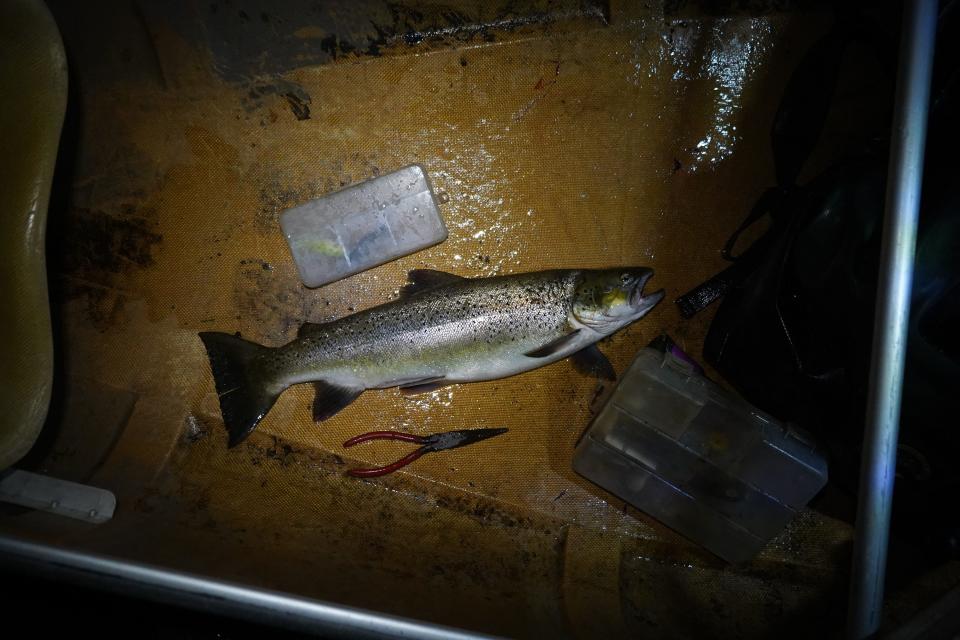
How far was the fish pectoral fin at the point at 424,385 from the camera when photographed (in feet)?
8.61

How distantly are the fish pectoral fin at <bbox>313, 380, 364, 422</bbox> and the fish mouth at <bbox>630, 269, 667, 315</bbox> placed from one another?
4.88ft

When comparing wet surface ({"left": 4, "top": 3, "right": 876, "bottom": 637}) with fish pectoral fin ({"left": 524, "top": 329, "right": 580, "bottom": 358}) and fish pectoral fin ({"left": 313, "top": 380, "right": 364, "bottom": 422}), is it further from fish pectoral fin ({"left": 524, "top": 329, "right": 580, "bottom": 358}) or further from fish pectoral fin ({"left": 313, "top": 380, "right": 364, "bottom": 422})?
fish pectoral fin ({"left": 524, "top": 329, "right": 580, "bottom": 358})

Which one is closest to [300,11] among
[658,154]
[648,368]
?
[658,154]

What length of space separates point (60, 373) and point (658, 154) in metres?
3.55

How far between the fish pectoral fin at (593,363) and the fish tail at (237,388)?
1.64 m

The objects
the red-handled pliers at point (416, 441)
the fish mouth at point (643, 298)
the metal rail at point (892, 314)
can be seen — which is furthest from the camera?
the red-handled pliers at point (416, 441)

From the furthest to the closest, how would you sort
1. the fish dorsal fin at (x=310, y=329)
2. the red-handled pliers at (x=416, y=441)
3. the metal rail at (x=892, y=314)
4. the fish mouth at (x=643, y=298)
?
→ the red-handled pliers at (x=416, y=441) → the fish dorsal fin at (x=310, y=329) → the fish mouth at (x=643, y=298) → the metal rail at (x=892, y=314)

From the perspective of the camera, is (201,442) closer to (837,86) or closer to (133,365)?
(133,365)

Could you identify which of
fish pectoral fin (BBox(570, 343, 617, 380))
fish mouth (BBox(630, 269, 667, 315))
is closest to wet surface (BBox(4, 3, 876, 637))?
fish pectoral fin (BBox(570, 343, 617, 380))

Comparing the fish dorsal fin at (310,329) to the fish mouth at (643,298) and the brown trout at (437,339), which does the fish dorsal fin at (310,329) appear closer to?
the brown trout at (437,339)

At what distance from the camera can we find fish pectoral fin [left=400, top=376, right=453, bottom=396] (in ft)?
8.61

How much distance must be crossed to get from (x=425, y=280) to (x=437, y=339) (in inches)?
12.9

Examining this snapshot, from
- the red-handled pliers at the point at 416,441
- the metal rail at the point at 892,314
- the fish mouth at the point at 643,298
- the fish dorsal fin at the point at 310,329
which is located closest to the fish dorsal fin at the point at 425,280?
the fish dorsal fin at the point at 310,329

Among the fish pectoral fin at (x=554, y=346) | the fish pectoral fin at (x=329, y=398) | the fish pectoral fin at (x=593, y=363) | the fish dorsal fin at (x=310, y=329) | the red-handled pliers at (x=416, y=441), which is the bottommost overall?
the red-handled pliers at (x=416, y=441)
